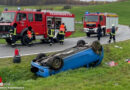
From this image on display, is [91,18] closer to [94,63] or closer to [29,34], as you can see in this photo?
[29,34]

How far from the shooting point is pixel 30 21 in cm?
1667

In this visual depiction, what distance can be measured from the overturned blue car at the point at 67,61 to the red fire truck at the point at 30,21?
7379mm

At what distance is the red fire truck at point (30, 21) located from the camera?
51.6ft

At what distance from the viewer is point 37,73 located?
8344mm

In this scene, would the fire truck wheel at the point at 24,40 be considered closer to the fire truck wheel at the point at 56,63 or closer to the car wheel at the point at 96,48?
the car wheel at the point at 96,48

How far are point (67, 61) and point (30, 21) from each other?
9072 millimetres

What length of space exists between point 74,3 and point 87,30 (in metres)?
94.1

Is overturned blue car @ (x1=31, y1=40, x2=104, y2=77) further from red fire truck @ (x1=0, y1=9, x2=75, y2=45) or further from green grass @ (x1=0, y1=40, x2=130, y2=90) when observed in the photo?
red fire truck @ (x1=0, y1=9, x2=75, y2=45)

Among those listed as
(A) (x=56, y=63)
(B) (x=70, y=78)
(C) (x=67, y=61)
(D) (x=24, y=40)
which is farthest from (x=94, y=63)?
(D) (x=24, y=40)

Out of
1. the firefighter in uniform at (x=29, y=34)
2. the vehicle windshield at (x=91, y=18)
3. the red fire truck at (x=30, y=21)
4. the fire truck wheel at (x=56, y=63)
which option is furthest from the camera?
the vehicle windshield at (x=91, y=18)

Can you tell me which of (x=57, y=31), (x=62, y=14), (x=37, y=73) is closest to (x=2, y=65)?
(x=37, y=73)

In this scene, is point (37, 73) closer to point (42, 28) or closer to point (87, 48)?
point (87, 48)

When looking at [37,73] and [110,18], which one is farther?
[110,18]

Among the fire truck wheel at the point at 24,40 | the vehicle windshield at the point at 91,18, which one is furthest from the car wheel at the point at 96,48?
the vehicle windshield at the point at 91,18
